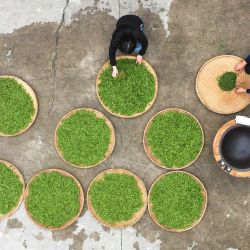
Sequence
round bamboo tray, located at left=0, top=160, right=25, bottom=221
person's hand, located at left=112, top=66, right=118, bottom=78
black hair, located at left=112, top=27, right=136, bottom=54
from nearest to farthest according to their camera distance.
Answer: black hair, located at left=112, top=27, right=136, bottom=54, person's hand, located at left=112, top=66, right=118, bottom=78, round bamboo tray, located at left=0, top=160, right=25, bottom=221

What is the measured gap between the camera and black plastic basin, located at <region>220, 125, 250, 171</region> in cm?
476

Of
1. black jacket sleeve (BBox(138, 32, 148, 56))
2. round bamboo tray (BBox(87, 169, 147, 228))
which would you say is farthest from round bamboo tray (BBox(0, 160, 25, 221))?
black jacket sleeve (BBox(138, 32, 148, 56))

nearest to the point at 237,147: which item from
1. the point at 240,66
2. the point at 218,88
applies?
the point at 218,88

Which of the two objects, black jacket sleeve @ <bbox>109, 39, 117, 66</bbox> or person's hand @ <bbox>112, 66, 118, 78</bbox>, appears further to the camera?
person's hand @ <bbox>112, 66, 118, 78</bbox>

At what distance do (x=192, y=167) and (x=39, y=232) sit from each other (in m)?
2.14

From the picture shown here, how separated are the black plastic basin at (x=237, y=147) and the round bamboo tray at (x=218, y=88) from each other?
0.38 meters

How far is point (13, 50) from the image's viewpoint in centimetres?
552

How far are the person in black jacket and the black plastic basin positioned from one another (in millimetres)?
1432

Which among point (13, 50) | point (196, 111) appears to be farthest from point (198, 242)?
point (13, 50)

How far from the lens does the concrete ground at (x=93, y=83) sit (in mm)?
5289

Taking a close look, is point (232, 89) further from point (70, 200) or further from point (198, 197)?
point (70, 200)

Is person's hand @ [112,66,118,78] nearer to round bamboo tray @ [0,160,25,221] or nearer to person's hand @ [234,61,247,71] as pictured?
person's hand @ [234,61,247,71]

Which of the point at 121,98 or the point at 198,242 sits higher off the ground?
the point at 121,98

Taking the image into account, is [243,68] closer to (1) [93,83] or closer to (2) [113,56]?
(2) [113,56]
